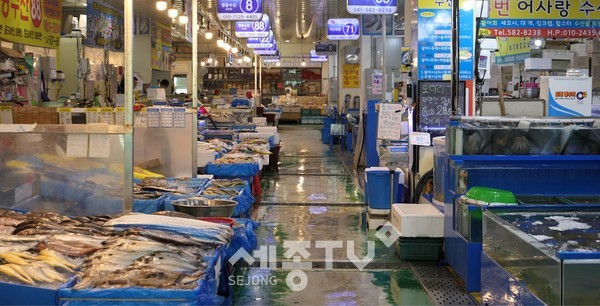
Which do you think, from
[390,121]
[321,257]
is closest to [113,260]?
[321,257]

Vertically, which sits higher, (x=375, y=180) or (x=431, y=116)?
(x=431, y=116)

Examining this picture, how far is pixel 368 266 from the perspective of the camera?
23.4 ft

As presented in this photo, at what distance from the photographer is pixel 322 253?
766 centimetres

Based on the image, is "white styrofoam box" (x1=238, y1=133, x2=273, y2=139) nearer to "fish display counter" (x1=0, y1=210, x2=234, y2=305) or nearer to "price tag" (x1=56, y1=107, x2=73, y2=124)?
"price tag" (x1=56, y1=107, x2=73, y2=124)

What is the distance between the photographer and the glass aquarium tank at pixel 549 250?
3.46 metres

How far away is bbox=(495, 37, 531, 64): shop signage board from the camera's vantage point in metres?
17.2

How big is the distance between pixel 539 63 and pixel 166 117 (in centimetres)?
913

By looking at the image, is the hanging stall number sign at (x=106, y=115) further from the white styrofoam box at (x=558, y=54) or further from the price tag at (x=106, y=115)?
the white styrofoam box at (x=558, y=54)

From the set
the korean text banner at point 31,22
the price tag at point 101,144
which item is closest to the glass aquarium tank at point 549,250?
the price tag at point 101,144

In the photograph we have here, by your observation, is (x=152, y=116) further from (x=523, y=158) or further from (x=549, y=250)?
(x=549, y=250)

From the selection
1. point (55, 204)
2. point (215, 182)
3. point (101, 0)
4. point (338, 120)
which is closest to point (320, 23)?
point (338, 120)

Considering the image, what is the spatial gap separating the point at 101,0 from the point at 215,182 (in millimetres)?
11372

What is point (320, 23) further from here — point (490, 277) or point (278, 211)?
point (490, 277)

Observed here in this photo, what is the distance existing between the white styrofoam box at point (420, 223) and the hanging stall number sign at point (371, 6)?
5065 mm
